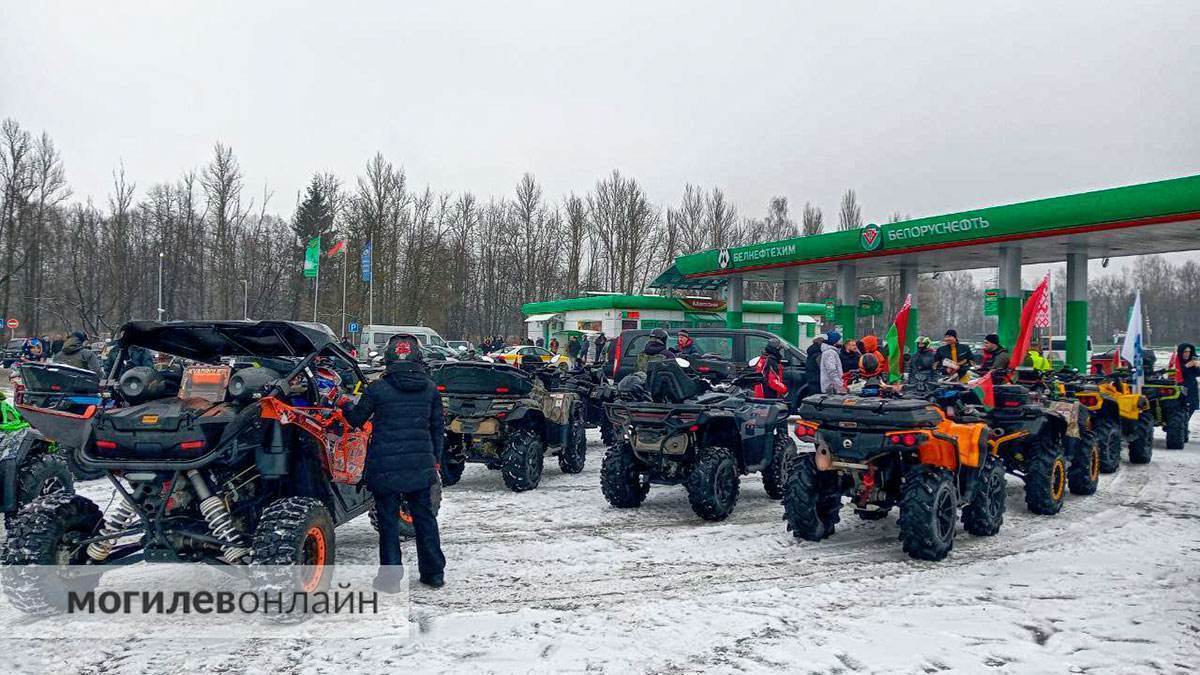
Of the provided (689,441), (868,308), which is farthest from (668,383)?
(868,308)

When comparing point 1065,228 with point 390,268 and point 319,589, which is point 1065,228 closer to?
point 319,589

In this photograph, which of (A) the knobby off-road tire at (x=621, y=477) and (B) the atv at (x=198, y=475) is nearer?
(B) the atv at (x=198, y=475)

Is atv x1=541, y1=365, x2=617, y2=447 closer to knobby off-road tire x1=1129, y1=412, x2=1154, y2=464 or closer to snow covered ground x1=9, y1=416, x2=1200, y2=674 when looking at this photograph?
snow covered ground x1=9, y1=416, x2=1200, y2=674

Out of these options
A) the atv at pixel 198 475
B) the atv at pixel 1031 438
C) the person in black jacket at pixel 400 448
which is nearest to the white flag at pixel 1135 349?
the atv at pixel 1031 438

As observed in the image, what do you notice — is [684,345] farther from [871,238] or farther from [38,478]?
[871,238]

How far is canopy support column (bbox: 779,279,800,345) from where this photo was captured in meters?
30.0

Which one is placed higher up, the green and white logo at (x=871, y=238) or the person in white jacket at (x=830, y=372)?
the green and white logo at (x=871, y=238)

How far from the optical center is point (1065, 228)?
19.0 meters

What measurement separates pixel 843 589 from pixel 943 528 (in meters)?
1.34

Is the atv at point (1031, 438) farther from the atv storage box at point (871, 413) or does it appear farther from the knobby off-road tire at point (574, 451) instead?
the knobby off-road tire at point (574, 451)

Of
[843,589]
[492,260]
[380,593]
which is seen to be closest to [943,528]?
[843,589]

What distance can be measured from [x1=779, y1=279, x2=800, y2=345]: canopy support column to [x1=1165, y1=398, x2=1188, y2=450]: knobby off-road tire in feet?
53.6

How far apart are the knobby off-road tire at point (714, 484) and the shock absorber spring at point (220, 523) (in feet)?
13.3

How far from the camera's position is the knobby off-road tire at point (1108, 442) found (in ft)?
35.3
